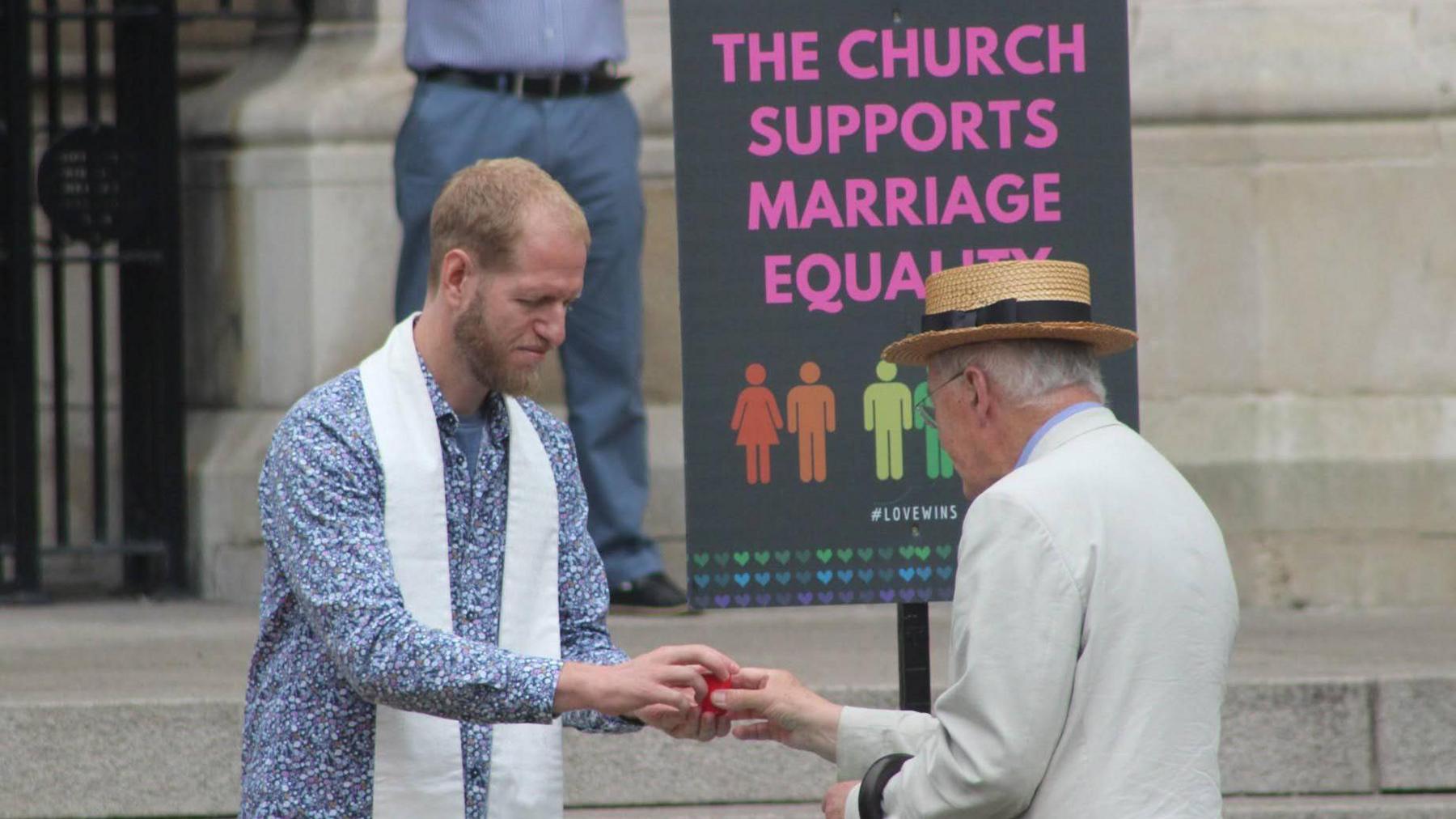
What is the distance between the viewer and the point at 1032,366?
3.18 meters

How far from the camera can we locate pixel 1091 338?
3182 millimetres

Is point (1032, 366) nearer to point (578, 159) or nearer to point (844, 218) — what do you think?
point (844, 218)

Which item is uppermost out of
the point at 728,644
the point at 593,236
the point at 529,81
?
the point at 529,81

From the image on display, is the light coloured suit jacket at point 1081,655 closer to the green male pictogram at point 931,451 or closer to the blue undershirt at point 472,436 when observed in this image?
the blue undershirt at point 472,436

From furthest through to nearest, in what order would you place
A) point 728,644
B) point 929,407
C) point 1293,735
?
point 728,644
point 1293,735
point 929,407

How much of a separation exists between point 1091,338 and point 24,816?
318cm

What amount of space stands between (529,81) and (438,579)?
3.38 metres

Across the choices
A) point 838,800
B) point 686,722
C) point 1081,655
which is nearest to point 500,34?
point 686,722

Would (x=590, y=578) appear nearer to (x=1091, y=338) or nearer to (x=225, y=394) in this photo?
(x=1091, y=338)

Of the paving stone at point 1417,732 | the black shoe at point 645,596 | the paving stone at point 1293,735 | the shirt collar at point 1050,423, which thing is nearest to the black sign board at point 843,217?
the shirt collar at point 1050,423

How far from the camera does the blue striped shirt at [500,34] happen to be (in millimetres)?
6340

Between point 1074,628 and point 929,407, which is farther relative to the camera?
point 929,407

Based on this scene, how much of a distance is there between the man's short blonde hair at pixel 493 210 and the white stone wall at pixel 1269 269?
12.9ft

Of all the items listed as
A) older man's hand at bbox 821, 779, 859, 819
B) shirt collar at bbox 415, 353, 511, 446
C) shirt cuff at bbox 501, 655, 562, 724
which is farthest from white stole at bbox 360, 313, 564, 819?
older man's hand at bbox 821, 779, 859, 819
